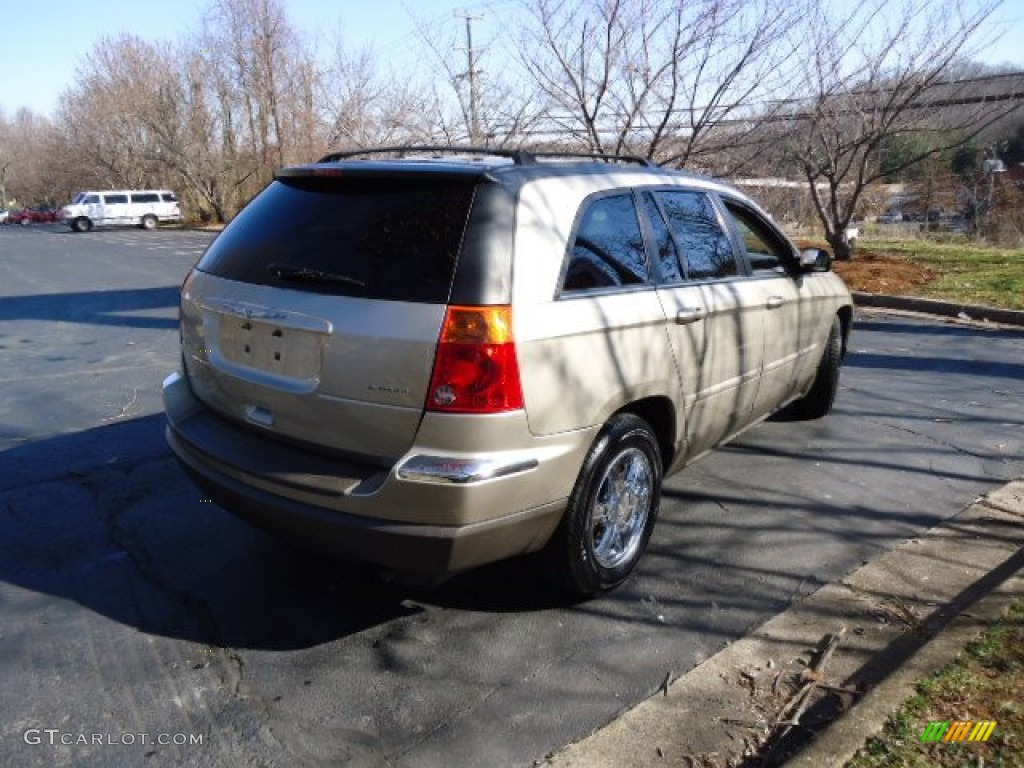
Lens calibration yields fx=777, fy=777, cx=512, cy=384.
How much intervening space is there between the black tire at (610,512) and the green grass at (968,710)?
3.75ft

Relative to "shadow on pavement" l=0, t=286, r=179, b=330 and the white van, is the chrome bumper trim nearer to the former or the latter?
"shadow on pavement" l=0, t=286, r=179, b=330

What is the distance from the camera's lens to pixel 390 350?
256cm

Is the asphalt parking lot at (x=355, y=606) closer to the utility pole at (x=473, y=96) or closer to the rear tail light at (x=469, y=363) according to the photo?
the rear tail light at (x=469, y=363)

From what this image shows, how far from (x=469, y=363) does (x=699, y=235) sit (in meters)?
1.86

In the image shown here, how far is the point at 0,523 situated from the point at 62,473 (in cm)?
65

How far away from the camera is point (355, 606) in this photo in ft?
10.3

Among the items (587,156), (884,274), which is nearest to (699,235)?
(587,156)

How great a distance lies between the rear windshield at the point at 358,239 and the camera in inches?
105

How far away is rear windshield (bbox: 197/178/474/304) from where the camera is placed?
267cm

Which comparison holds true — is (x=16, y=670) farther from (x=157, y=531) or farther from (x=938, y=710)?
(x=938, y=710)

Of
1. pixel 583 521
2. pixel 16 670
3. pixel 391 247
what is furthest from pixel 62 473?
pixel 583 521

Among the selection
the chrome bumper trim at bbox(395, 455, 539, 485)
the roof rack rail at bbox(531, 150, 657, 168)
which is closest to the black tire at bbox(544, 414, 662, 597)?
the chrome bumper trim at bbox(395, 455, 539, 485)

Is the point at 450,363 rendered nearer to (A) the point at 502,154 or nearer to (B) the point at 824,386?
(A) the point at 502,154

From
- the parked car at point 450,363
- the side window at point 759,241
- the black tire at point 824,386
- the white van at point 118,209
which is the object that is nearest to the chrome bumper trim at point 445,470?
the parked car at point 450,363
